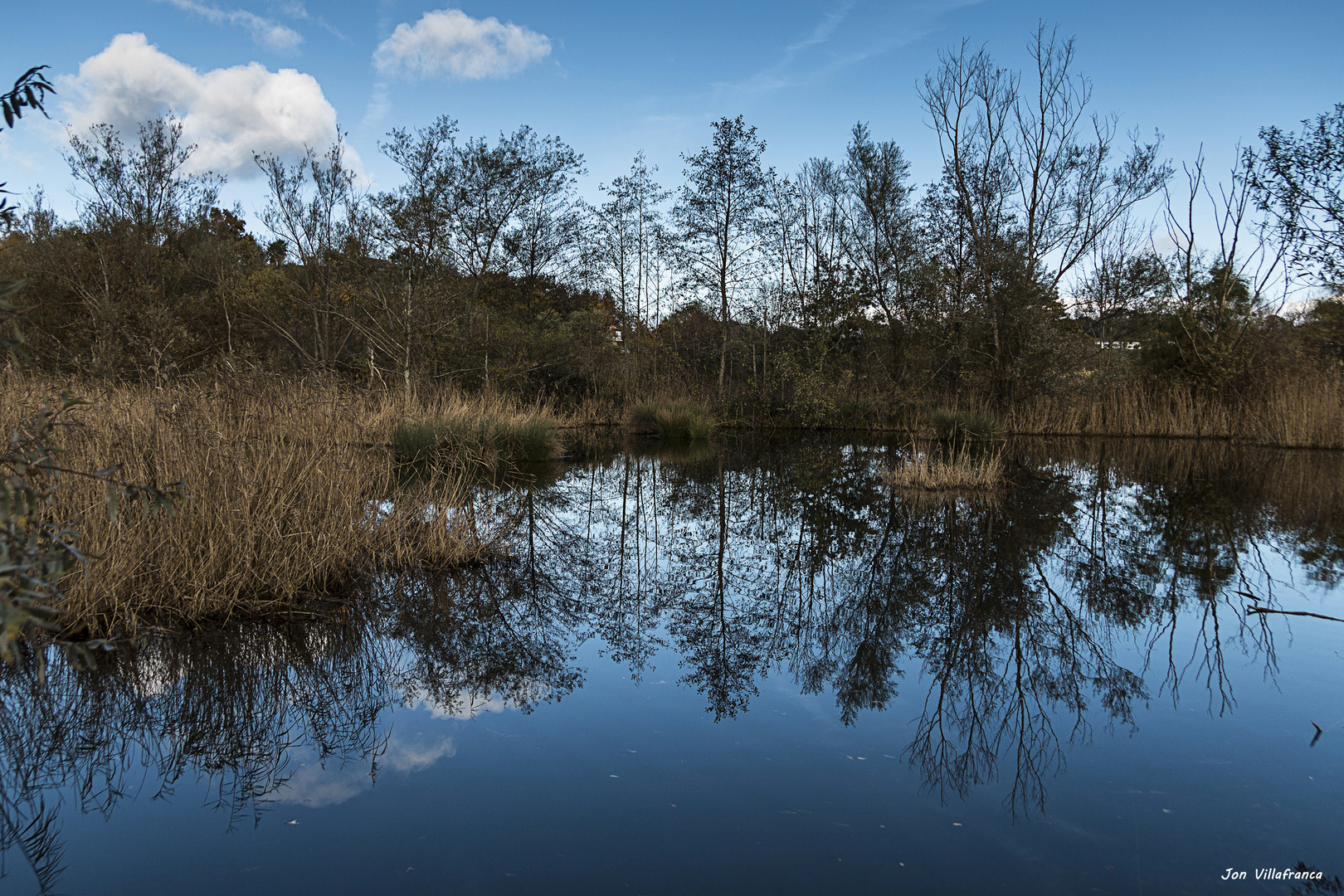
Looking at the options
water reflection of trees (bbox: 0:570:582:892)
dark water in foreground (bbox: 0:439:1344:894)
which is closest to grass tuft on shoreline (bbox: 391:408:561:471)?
dark water in foreground (bbox: 0:439:1344:894)

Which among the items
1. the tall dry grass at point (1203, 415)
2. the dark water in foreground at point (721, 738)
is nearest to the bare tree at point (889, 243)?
the tall dry grass at point (1203, 415)

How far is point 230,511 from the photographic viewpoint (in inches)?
157

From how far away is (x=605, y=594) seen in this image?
5.07 metres

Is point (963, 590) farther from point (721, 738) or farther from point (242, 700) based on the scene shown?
point (242, 700)

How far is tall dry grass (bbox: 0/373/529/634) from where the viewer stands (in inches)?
147

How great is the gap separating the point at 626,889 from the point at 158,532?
11.1 feet

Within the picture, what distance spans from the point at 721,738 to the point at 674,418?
49.8ft

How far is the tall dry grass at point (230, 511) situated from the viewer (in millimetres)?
3729

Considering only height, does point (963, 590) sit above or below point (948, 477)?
below

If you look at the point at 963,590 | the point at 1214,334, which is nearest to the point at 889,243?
the point at 1214,334
